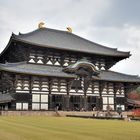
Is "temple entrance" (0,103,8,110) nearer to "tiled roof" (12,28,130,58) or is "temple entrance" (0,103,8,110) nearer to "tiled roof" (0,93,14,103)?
"tiled roof" (0,93,14,103)

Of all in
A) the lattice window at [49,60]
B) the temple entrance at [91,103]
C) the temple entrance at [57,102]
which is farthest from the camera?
the temple entrance at [91,103]

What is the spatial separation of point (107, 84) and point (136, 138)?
35.9m

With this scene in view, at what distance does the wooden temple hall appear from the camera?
4344 cm

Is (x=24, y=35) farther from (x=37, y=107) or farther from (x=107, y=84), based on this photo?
(x=107, y=84)

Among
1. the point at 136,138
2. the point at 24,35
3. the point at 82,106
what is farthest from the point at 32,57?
the point at 136,138

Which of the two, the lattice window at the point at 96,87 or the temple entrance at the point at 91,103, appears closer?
the temple entrance at the point at 91,103

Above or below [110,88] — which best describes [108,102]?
below

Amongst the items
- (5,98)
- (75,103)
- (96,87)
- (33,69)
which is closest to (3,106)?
(5,98)

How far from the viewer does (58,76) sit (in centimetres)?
4488

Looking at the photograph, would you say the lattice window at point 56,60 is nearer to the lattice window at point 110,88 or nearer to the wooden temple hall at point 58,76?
the wooden temple hall at point 58,76

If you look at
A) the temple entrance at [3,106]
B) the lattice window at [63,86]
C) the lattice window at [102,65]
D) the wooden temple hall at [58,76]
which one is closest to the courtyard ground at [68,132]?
the wooden temple hall at [58,76]

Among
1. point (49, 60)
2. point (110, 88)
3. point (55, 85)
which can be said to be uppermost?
point (49, 60)

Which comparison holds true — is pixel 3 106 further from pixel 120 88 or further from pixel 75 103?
pixel 120 88

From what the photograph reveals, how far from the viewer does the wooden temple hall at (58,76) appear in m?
43.4
